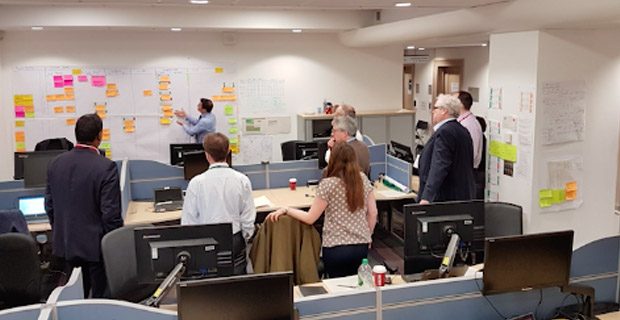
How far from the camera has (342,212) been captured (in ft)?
11.8

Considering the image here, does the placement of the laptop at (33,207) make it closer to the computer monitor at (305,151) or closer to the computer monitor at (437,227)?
the computer monitor at (305,151)

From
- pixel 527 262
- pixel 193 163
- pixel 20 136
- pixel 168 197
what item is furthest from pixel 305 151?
pixel 20 136

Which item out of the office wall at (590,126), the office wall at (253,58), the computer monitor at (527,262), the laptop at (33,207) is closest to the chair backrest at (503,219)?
the computer monitor at (527,262)

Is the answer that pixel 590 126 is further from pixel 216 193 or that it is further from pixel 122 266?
pixel 122 266

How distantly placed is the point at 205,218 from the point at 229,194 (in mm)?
212

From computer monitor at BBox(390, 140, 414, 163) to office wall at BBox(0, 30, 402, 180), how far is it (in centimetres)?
254

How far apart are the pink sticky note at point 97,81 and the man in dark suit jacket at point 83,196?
449cm

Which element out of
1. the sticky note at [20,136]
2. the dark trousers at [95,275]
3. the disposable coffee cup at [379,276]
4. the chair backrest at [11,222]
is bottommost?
the dark trousers at [95,275]

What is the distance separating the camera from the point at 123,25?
6.97m

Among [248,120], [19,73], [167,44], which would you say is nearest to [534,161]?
[248,120]

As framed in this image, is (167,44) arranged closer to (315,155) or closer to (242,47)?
(242,47)

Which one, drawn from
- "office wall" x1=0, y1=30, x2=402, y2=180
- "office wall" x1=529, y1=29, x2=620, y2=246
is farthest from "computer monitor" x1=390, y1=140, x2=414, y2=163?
"office wall" x1=0, y1=30, x2=402, y2=180

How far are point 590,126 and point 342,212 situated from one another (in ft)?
9.07

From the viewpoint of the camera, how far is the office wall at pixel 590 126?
477 centimetres
